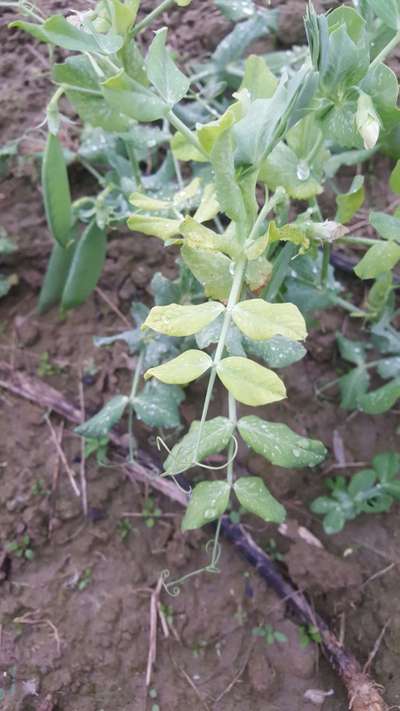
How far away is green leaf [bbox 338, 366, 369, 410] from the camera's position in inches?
45.1

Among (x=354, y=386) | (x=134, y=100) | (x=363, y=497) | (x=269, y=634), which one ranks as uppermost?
(x=134, y=100)

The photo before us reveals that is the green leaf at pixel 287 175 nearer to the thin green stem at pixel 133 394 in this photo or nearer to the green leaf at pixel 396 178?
the green leaf at pixel 396 178

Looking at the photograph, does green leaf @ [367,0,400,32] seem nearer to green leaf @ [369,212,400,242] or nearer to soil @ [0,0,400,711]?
green leaf @ [369,212,400,242]

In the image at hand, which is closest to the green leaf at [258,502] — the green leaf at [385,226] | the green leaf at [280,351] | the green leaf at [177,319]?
the green leaf at [280,351]

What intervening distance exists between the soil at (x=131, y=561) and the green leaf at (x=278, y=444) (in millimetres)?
319

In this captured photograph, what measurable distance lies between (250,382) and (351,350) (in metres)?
0.58

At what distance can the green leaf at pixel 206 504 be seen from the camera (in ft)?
2.71

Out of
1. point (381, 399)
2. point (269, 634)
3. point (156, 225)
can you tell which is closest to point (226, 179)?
point (156, 225)

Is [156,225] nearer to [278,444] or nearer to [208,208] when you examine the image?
[208,208]

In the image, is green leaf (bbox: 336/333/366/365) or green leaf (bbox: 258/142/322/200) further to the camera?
green leaf (bbox: 336/333/366/365)

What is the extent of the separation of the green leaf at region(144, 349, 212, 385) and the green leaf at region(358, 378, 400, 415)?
47 cm

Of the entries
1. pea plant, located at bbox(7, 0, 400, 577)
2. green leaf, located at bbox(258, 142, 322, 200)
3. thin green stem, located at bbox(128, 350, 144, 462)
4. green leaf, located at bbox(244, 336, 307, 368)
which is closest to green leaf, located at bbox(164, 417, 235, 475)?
pea plant, located at bbox(7, 0, 400, 577)

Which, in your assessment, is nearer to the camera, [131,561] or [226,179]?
[226,179]

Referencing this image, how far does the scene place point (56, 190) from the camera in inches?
42.1
